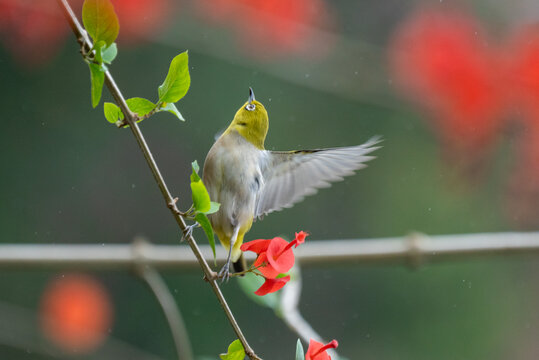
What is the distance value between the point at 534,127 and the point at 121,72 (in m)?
1.60

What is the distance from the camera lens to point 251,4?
225 cm

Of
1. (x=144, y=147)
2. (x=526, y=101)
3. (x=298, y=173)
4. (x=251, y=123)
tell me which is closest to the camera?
(x=144, y=147)

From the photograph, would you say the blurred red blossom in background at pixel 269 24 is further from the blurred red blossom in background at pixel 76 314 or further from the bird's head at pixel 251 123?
the bird's head at pixel 251 123

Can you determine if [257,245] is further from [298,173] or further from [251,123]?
[298,173]

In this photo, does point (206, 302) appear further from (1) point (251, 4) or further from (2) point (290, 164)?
(2) point (290, 164)

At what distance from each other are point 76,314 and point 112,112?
1.75 metres

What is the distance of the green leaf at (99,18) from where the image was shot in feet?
1.28

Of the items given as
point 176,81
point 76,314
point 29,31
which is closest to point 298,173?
point 176,81

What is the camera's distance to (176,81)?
420 millimetres

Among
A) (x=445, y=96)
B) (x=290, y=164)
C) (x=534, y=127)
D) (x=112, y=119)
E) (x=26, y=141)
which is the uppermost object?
(x=26, y=141)

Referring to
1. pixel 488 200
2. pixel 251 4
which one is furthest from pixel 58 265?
pixel 488 200

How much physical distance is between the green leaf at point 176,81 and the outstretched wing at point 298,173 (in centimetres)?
35

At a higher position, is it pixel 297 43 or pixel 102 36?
pixel 297 43

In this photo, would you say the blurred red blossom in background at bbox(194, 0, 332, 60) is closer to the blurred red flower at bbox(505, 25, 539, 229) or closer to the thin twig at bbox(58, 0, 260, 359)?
the blurred red flower at bbox(505, 25, 539, 229)
